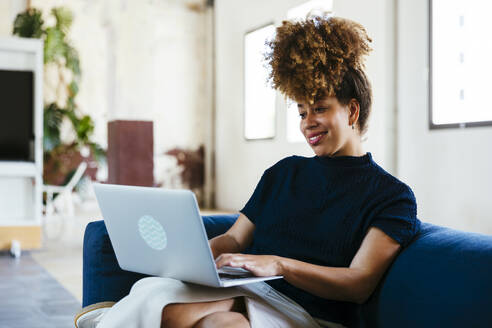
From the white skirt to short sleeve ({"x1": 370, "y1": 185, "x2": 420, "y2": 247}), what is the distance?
288 mm

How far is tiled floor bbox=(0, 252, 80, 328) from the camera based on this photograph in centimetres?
311

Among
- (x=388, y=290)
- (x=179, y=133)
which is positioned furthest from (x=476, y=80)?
(x=179, y=133)

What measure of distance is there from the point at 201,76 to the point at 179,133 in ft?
3.48

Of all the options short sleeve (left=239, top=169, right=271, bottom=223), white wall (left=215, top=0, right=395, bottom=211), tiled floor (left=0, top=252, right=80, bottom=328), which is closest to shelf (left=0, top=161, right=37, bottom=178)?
tiled floor (left=0, top=252, right=80, bottom=328)

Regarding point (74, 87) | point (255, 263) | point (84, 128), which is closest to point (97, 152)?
point (84, 128)

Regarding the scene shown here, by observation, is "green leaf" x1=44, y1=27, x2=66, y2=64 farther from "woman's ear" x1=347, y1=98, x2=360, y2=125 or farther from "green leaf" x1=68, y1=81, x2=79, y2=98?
"woman's ear" x1=347, y1=98, x2=360, y2=125

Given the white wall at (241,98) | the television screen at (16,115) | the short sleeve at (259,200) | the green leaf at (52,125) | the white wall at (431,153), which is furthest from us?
the green leaf at (52,125)

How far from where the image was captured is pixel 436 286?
1329mm

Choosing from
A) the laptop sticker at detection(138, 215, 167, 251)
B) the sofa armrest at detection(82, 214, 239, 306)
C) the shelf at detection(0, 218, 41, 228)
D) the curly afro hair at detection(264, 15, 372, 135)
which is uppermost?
the curly afro hair at detection(264, 15, 372, 135)

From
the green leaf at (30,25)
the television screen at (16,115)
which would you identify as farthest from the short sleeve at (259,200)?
the green leaf at (30,25)

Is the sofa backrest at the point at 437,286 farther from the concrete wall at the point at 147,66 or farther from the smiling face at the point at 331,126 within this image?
the concrete wall at the point at 147,66

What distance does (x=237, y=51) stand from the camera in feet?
28.6

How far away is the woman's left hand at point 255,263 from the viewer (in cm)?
133

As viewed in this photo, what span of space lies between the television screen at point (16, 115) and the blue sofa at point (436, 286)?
455 cm
